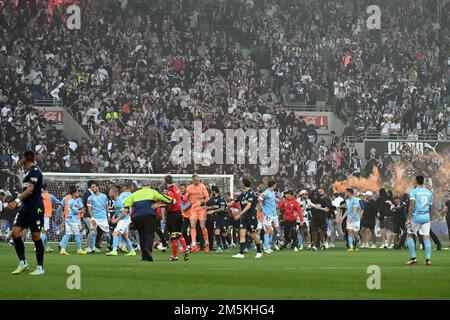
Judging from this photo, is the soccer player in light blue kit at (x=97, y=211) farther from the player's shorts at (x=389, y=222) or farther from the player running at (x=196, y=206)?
the player's shorts at (x=389, y=222)

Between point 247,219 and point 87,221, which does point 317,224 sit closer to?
point 87,221

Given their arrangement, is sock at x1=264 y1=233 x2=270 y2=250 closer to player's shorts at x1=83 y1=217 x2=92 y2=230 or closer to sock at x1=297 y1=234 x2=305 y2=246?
sock at x1=297 y1=234 x2=305 y2=246

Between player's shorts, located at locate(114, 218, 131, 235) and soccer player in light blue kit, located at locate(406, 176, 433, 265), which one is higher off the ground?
soccer player in light blue kit, located at locate(406, 176, 433, 265)

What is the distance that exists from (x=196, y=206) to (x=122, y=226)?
3.23 m

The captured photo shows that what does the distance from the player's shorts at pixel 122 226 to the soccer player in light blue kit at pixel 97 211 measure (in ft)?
4.55

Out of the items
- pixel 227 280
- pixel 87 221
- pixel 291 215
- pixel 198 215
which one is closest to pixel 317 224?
pixel 291 215

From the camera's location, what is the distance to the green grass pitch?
16.4 m

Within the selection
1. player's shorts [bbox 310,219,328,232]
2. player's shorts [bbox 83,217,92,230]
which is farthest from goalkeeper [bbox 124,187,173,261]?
player's shorts [bbox 310,219,328,232]

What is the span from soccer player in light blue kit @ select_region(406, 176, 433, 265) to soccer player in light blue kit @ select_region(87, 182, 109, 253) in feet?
36.1

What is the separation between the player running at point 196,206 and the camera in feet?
112

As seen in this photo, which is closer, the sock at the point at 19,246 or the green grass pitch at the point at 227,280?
the green grass pitch at the point at 227,280

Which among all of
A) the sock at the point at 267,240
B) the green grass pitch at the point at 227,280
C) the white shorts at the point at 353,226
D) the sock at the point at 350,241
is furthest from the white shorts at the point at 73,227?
the white shorts at the point at 353,226

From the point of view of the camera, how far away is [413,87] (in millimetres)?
55562

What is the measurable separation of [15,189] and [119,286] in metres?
25.2
